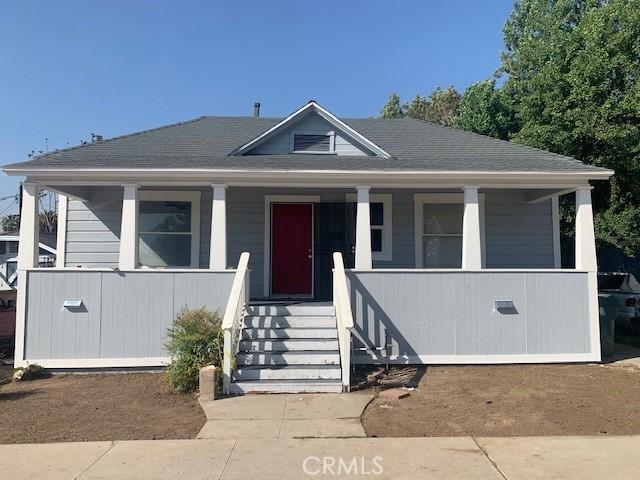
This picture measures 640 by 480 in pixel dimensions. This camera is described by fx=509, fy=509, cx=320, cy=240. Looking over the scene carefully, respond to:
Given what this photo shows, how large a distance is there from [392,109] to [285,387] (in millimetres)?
37069

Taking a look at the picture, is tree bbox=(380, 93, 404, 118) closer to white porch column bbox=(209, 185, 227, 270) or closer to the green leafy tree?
the green leafy tree

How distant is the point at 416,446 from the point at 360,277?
3732 millimetres

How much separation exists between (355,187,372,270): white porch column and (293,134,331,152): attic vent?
6.70 feet

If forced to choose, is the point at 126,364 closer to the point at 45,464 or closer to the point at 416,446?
the point at 45,464

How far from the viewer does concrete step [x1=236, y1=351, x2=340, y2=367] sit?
7410mm

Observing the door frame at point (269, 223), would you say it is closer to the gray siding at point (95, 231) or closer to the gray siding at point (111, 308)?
the gray siding at point (111, 308)

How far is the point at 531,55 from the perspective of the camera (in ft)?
53.4

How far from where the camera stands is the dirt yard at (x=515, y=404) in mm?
5590

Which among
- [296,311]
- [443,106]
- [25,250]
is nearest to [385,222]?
[296,311]

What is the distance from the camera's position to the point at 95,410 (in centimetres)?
641

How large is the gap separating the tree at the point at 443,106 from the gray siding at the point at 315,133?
30144 millimetres

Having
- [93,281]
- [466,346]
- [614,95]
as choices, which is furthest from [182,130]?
[614,95]

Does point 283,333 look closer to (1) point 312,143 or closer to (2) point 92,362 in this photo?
(2) point 92,362

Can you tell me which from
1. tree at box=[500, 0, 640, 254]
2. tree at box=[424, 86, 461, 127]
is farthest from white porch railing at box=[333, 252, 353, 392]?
tree at box=[424, 86, 461, 127]
